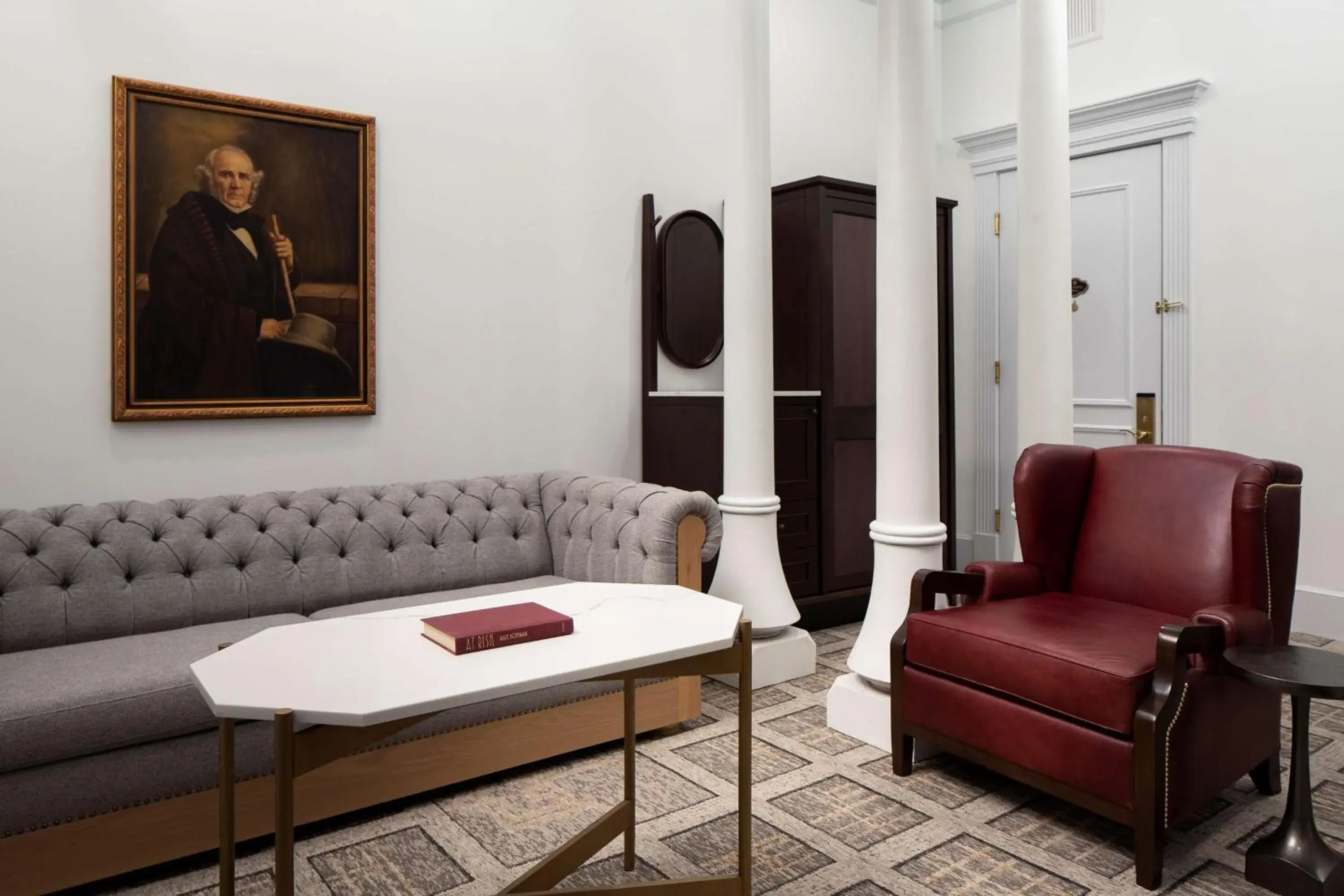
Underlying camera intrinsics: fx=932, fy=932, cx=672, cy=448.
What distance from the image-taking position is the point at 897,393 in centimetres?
320

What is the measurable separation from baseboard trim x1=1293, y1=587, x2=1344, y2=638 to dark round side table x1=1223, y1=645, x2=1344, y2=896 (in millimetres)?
2374

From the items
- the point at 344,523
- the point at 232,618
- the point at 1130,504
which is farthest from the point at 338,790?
the point at 1130,504

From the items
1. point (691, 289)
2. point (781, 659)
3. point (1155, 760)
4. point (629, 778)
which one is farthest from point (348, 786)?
point (691, 289)

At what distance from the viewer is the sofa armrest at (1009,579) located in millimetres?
2850

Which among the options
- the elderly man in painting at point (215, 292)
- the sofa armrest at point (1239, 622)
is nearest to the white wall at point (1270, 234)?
the sofa armrest at point (1239, 622)

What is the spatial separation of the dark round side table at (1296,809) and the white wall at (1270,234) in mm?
2473

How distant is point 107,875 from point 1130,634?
2565mm

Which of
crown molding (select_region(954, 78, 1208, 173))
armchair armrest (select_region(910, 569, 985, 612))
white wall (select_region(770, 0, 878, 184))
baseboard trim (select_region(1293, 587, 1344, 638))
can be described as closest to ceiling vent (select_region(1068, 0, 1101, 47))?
crown molding (select_region(954, 78, 1208, 173))

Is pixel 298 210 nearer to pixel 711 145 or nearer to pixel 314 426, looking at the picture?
pixel 314 426

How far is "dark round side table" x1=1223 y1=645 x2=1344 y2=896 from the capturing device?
2.03 m

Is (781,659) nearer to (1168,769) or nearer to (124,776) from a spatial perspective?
(1168,769)

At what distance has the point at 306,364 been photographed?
3.47m

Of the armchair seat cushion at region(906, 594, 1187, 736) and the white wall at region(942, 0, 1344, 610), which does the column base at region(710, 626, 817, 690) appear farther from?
the white wall at region(942, 0, 1344, 610)

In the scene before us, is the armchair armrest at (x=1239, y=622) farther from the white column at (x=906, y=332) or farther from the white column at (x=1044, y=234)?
the white column at (x=1044, y=234)
